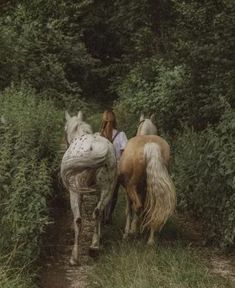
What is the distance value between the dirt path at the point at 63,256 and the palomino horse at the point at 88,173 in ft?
0.70

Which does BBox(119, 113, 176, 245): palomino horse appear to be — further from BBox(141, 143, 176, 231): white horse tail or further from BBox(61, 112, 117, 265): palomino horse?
BBox(61, 112, 117, 265): palomino horse

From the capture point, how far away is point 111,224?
33.0ft

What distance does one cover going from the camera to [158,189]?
26.9 feet

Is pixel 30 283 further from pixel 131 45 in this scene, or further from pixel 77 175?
pixel 131 45

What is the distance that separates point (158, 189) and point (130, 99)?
10.3 m

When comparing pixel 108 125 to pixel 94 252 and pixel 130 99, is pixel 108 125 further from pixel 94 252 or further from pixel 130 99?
pixel 130 99

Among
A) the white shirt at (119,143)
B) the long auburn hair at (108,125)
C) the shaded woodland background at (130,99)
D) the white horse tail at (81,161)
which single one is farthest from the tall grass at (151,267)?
the long auburn hair at (108,125)

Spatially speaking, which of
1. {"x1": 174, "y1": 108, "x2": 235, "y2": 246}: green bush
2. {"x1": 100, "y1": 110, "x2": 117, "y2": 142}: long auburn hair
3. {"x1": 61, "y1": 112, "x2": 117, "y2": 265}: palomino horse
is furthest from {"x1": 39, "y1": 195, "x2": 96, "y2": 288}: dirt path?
{"x1": 174, "y1": 108, "x2": 235, "y2": 246}: green bush

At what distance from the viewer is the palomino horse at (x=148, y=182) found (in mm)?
8227

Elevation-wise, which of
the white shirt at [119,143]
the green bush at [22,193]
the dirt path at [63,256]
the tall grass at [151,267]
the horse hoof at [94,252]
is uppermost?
the white shirt at [119,143]

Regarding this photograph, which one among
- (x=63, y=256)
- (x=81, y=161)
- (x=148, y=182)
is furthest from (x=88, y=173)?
(x=63, y=256)

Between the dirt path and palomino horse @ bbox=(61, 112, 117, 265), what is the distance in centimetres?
21

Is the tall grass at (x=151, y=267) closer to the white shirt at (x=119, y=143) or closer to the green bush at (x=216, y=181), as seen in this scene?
the green bush at (x=216, y=181)

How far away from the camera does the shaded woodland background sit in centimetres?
759
